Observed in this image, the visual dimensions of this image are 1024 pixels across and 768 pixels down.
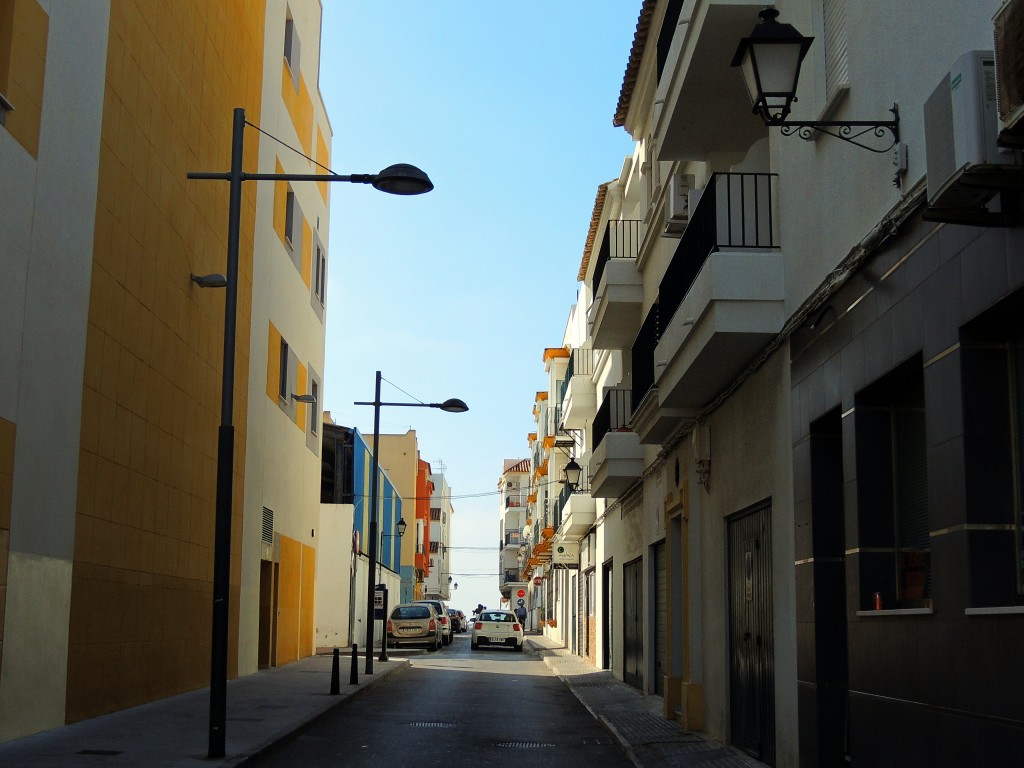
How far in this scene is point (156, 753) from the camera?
11703 mm

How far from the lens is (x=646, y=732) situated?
15.1 meters

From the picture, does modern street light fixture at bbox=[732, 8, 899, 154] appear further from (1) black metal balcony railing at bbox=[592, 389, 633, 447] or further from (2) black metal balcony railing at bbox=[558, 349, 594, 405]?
(2) black metal balcony railing at bbox=[558, 349, 594, 405]

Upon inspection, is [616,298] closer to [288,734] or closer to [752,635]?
[752,635]

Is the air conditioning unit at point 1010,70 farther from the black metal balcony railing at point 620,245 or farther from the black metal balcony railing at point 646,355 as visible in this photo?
the black metal balcony railing at point 620,245

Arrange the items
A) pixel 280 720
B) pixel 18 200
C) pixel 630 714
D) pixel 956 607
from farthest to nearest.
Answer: pixel 630 714, pixel 280 720, pixel 18 200, pixel 956 607

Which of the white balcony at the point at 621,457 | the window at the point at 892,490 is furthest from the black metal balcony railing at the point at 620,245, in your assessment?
the window at the point at 892,490

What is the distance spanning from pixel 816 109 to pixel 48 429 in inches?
338

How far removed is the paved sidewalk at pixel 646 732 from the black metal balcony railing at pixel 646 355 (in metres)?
4.51

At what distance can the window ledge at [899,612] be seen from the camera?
24.6 feet

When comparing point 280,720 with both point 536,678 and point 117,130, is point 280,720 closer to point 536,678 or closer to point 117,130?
point 117,130

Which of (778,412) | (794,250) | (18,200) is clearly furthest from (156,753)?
(794,250)

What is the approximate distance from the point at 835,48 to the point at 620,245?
15147 millimetres

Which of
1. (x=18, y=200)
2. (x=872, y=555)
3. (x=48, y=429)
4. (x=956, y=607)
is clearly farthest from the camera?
(x=48, y=429)

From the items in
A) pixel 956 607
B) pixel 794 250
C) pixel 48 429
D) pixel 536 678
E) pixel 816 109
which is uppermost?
pixel 816 109
